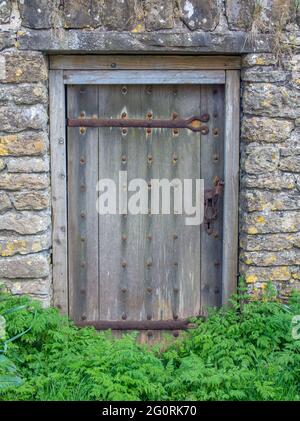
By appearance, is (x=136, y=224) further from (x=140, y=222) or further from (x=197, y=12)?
(x=197, y=12)

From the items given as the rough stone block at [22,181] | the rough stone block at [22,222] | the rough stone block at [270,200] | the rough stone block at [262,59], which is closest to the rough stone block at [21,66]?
the rough stone block at [22,181]

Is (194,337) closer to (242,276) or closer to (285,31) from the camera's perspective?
(242,276)

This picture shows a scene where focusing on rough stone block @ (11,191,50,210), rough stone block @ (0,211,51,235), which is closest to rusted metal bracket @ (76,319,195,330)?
rough stone block @ (0,211,51,235)

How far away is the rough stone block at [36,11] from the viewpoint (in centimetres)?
404

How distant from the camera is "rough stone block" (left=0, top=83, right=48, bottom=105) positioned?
13.5 feet

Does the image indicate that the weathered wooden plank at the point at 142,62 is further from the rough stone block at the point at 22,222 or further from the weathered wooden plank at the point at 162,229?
the rough stone block at the point at 22,222

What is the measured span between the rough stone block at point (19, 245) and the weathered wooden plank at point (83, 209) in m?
0.32

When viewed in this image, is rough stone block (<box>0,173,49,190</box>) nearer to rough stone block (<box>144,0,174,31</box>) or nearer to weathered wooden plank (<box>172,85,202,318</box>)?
weathered wooden plank (<box>172,85,202,318</box>)

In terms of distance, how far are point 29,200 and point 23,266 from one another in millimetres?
417

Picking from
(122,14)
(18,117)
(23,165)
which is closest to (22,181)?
(23,165)

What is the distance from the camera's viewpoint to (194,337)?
4.26 meters

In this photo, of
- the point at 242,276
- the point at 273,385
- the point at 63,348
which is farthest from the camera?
the point at 242,276
